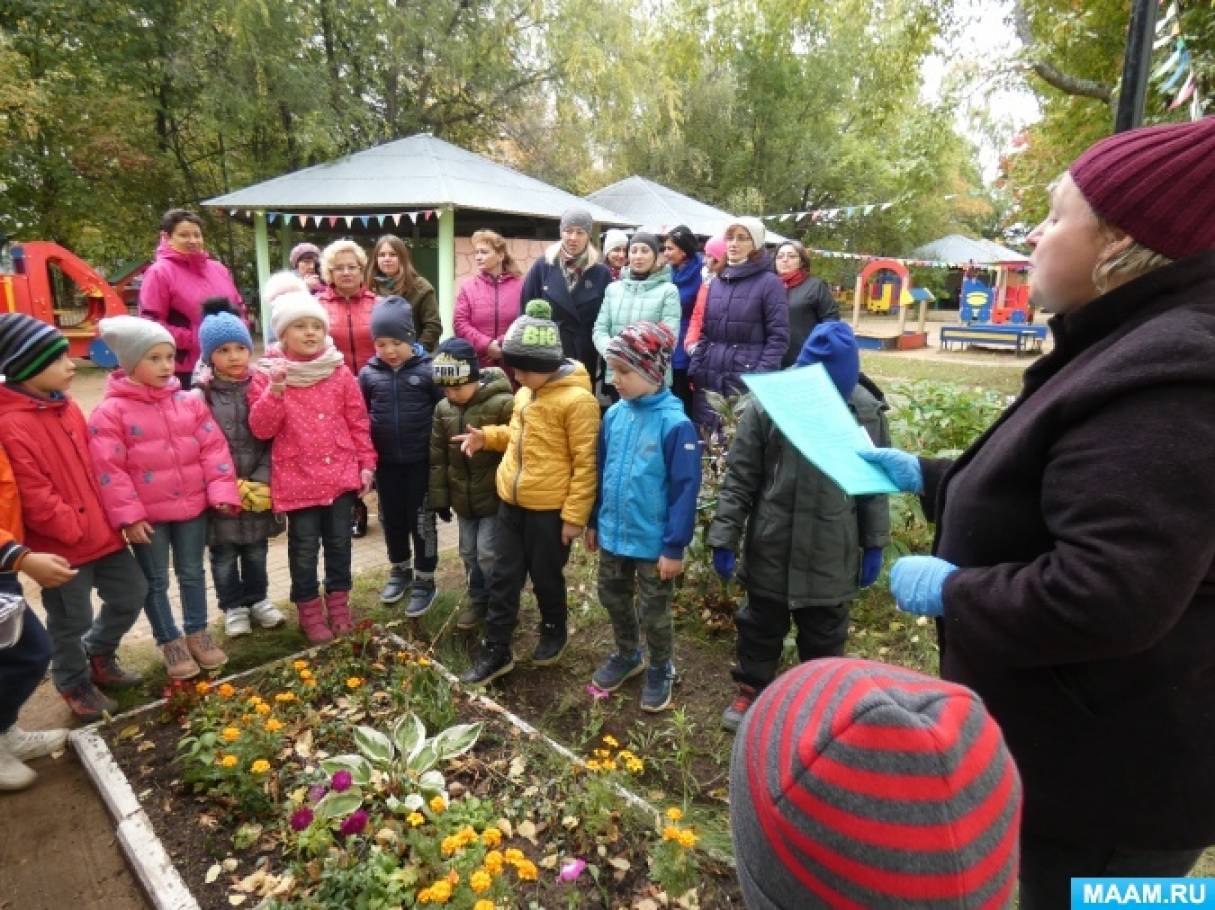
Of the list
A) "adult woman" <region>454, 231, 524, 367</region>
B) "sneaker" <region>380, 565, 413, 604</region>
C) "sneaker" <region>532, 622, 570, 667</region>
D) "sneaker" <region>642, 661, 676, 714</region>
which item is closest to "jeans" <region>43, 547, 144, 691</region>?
"sneaker" <region>380, 565, 413, 604</region>

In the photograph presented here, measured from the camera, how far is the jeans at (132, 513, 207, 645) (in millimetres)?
3303

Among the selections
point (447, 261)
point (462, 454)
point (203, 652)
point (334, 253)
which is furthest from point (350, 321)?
point (447, 261)

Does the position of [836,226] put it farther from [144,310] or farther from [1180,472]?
[1180,472]

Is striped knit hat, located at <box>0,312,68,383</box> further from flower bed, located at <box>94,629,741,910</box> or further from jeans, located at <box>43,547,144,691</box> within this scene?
flower bed, located at <box>94,629,741,910</box>

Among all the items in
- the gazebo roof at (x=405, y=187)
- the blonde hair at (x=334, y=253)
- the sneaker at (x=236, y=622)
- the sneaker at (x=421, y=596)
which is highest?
the gazebo roof at (x=405, y=187)

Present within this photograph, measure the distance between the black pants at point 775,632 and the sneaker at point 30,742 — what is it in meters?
2.75

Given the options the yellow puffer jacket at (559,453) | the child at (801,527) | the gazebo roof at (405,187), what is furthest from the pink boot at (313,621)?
the gazebo roof at (405,187)

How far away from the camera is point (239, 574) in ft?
→ 13.2

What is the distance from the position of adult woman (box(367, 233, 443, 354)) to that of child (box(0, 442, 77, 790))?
2305mm

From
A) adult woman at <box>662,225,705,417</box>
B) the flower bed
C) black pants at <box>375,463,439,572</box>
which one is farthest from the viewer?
adult woman at <box>662,225,705,417</box>

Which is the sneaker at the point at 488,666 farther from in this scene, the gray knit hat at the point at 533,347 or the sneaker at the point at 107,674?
the sneaker at the point at 107,674

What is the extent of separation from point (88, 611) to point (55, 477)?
61 centimetres

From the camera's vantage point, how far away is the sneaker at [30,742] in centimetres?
280

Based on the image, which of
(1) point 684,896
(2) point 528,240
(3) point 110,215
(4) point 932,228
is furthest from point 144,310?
(4) point 932,228
